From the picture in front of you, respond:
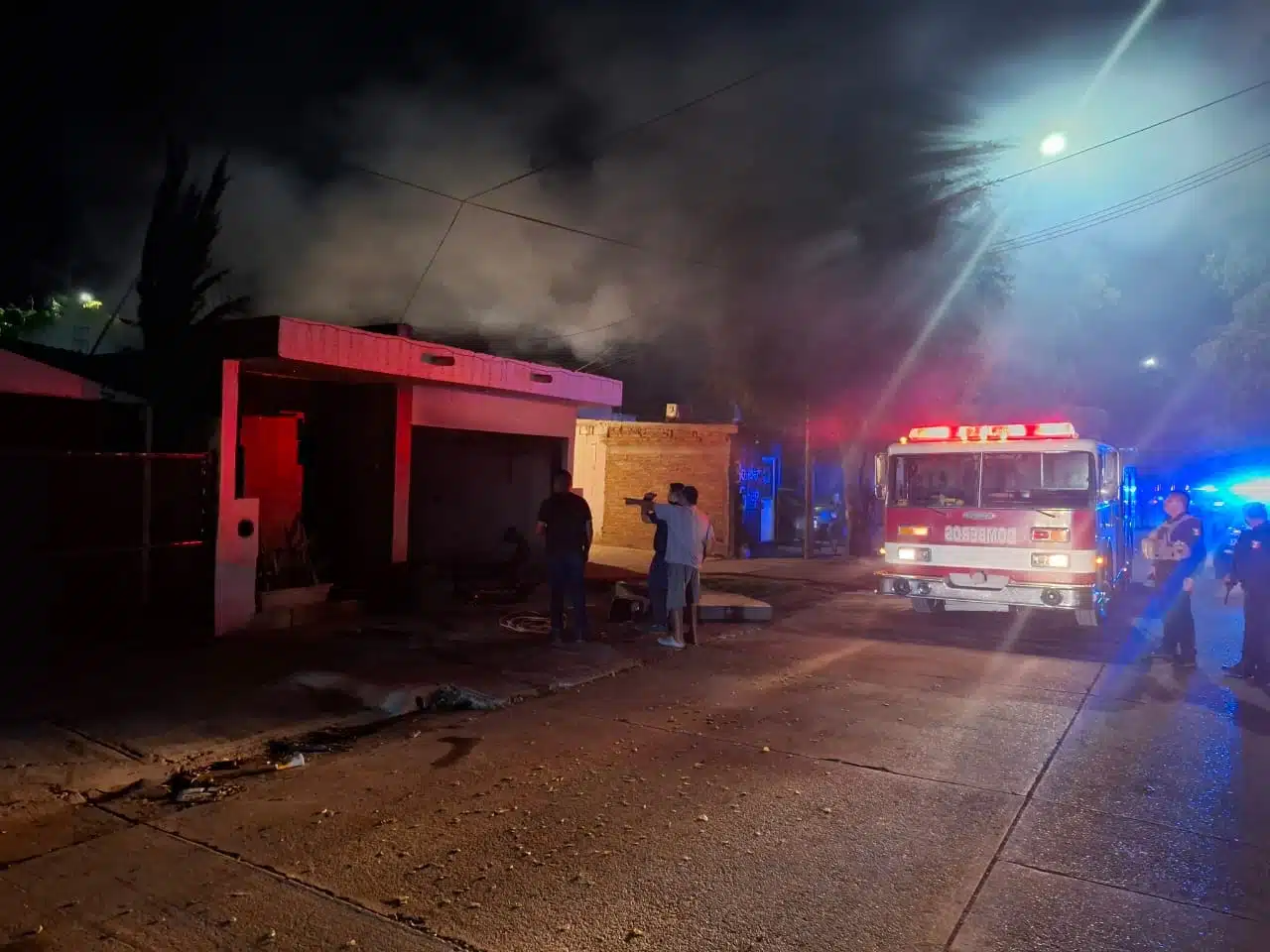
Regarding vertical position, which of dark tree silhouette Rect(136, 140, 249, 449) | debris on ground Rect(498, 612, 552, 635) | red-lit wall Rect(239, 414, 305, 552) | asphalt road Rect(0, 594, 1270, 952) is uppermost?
dark tree silhouette Rect(136, 140, 249, 449)

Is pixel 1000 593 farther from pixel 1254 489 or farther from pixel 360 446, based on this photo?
pixel 1254 489

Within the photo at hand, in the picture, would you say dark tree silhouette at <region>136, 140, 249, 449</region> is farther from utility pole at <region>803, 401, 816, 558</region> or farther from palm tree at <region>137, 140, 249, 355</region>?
utility pole at <region>803, 401, 816, 558</region>

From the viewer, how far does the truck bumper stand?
8.68 meters

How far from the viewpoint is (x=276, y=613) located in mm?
8633

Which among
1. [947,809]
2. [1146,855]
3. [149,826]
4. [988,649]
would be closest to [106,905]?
[149,826]

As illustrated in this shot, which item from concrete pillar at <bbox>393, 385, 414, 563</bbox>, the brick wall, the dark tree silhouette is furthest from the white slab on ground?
the dark tree silhouette

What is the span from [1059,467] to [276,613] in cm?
806

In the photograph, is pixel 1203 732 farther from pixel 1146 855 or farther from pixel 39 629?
pixel 39 629

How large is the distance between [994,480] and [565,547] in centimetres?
470

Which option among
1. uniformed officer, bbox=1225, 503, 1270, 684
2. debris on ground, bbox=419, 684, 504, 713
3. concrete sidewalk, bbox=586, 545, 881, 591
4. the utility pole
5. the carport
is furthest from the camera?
the utility pole

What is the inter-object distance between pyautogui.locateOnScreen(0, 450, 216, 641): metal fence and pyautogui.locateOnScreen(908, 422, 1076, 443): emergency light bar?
24.2ft

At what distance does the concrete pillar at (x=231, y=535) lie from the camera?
8.00 metres

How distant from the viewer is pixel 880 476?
32.5ft

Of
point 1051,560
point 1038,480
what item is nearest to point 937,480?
point 1038,480
